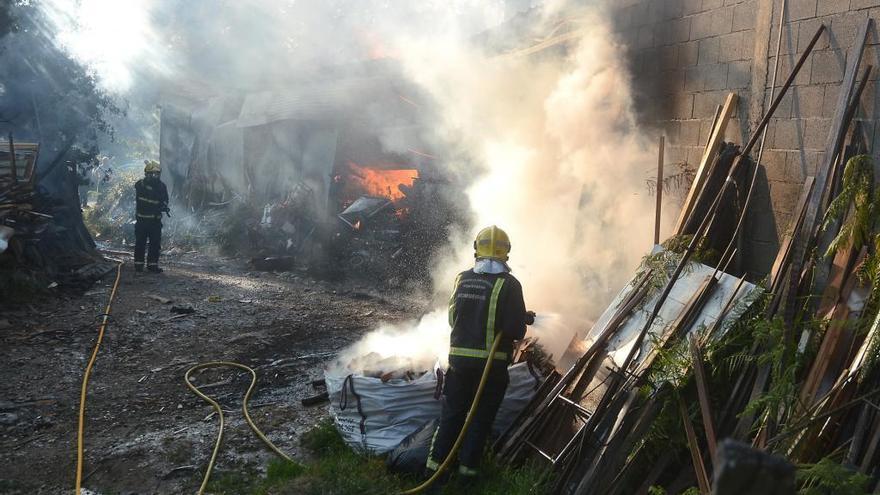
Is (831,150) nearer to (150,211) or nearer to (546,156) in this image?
(546,156)

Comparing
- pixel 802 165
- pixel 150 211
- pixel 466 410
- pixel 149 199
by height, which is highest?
pixel 802 165

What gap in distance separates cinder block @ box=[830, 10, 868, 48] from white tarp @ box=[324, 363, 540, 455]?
329 cm

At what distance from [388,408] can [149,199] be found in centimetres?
→ 791

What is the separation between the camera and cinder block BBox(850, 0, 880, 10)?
402cm

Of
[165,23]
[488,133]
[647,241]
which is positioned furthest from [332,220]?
[165,23]

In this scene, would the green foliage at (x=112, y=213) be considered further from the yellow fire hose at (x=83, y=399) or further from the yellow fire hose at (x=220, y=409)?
the yellow fire hose at (x=220, y=409)

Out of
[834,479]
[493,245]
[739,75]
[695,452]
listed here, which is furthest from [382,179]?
[834,479]

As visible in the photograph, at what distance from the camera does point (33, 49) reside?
38.3ft

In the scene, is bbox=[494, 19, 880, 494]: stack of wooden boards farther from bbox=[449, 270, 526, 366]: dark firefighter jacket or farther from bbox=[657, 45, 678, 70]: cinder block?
bbox=[657, 45, 678, 70]: cinder block

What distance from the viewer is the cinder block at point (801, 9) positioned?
4.47 meters

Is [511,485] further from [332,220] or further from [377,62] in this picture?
[377,62]

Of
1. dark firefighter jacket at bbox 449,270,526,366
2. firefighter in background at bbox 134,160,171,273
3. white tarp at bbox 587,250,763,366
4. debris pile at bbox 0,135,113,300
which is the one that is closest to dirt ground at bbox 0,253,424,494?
debris pile at bbox 0,135,113,300

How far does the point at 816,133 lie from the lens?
448 cm

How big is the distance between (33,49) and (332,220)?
6489 mm
